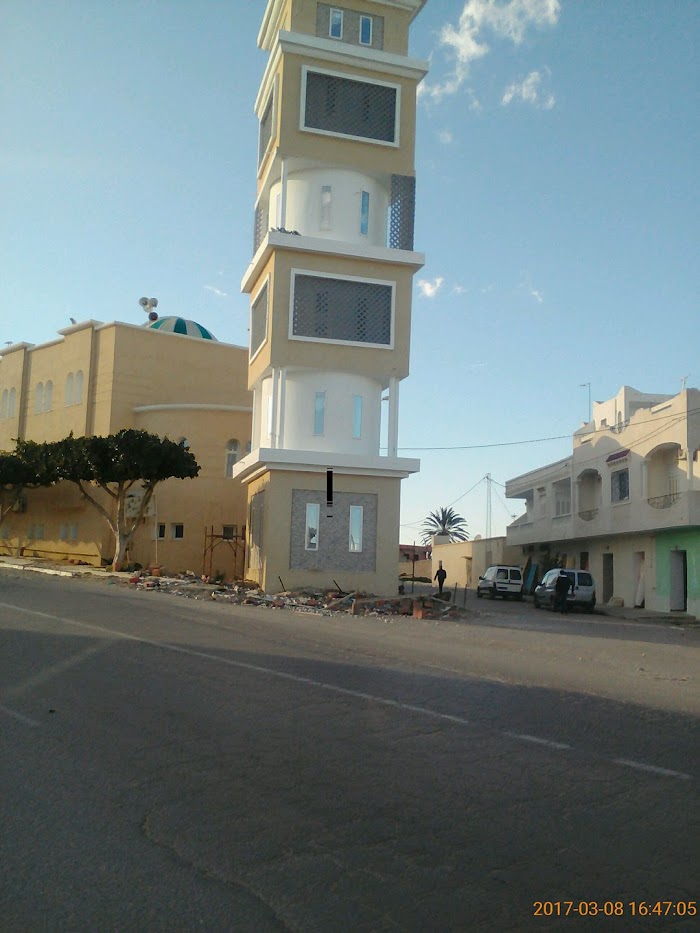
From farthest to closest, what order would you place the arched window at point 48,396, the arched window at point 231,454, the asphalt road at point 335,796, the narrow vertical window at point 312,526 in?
the arched window at point 48,396
the arched window at point 231,454
the narrow vertical window at point 312,526
the asphalt road at point 335,796

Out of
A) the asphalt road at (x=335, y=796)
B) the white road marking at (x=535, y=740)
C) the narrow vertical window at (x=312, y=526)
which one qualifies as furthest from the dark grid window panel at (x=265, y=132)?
the white road marking at (x=535, y=740)

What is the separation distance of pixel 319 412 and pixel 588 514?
20333 millimetres

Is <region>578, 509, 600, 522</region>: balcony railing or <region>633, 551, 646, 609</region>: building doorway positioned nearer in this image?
<region>633, 551, 646, 609</region>: building doorway

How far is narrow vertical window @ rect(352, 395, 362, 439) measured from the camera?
114 ft

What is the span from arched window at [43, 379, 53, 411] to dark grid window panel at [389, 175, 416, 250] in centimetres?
2449

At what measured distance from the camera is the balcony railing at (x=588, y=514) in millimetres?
48125

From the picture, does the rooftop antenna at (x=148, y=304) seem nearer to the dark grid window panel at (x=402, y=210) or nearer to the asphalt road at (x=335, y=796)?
the dark grid window panel at (x=402, y=210)

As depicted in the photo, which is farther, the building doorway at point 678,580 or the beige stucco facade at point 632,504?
the building doorway at point 678,580

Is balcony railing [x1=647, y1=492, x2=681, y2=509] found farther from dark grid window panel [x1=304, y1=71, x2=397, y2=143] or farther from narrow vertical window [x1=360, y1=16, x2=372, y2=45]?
narrow vertical window [x1=360, y1=16, x2=372, y2=45]

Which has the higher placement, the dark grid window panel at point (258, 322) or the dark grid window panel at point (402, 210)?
the dark grid window panel at point (402, 210)

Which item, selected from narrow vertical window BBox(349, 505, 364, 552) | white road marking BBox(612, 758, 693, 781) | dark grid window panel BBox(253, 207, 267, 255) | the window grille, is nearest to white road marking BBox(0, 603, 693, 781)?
white road marking BBox(612, 758, 693, 781)

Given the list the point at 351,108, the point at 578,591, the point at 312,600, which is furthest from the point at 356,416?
the point at 578,591

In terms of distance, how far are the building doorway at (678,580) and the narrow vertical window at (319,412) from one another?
17100 millimetres

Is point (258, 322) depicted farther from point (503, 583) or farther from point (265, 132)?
point (503, 583)
